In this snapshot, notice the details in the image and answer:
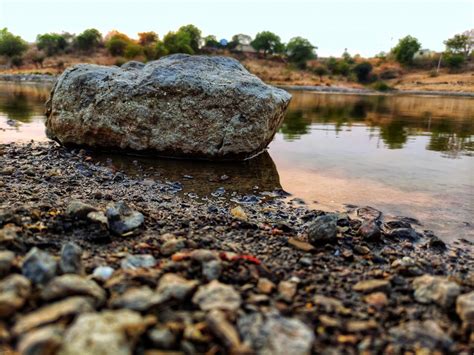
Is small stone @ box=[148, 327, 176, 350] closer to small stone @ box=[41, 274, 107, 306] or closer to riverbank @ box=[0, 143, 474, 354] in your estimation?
riverbank @ box=[0, 143, 474, 354]

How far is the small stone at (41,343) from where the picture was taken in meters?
1.93

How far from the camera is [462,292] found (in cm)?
315

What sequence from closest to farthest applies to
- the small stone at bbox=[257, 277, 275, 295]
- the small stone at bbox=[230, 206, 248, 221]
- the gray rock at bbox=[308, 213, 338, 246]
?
the small stone at bbox=[257, 277, 275, 295], the gray rock at bbox=[308, 213, 338, 246], the small stone at bbox=[230, 206, 248, 221]

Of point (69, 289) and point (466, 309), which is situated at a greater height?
point (69, 289)

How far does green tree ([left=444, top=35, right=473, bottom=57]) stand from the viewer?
11731 centimetres

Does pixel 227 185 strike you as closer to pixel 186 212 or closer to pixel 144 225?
pixel 186 212

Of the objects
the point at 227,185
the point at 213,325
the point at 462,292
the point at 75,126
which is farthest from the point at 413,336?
the point at 75,126

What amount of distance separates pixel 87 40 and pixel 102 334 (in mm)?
121126

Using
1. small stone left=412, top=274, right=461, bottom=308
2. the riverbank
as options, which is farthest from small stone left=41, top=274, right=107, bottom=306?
small stone left=412, top=274, right=461, bottom=308

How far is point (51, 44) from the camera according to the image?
103375 millimetres

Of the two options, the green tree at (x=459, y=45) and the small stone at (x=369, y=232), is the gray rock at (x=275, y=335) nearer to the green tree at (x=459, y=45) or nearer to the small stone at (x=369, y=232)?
the small stone at (x=369, y=232)

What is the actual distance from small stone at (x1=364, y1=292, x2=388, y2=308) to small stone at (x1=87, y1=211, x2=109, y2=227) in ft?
8.86

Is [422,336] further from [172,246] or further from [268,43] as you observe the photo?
[268,43]

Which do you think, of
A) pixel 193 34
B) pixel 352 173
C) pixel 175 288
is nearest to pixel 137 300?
pixel 175 288
